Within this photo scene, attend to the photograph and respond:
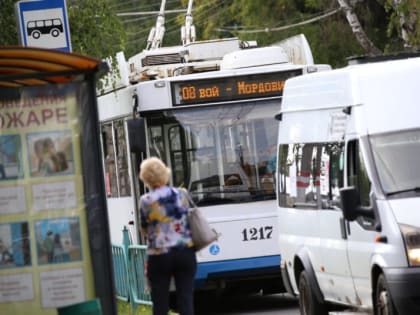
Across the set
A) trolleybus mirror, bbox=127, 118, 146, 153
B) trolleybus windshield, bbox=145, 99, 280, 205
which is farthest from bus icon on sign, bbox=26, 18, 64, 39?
trolleybus windshield, bbox=145, 99, 280, 205

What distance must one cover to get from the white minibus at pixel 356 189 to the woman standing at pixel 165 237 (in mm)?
1799

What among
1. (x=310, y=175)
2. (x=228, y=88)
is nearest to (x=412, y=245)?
(x=310, y=175)

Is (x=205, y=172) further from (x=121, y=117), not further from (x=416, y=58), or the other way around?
(x=416, y=58)

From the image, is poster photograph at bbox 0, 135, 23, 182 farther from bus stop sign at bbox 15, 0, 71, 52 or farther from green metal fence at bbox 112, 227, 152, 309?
green metal fence at bbox 112, 227, 152, 309

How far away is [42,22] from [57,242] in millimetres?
3365

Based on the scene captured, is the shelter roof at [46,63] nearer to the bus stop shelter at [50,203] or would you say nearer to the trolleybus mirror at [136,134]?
the bus stop shelter at [50,203]

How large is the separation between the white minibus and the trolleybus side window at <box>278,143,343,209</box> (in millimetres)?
10

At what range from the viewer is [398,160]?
41.9ft

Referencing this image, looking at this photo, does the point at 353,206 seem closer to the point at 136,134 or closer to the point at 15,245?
the point at 15,245

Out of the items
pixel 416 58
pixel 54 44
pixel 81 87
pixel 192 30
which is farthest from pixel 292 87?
pixel 192 30

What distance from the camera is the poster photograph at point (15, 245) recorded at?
10.3m

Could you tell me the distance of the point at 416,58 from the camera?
44.7ft

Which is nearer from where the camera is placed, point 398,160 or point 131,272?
point 398,160

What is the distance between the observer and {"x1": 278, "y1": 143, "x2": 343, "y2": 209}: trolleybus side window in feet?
45.2
